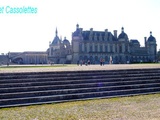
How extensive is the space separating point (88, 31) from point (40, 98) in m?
78.6

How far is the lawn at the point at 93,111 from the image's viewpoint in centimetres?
846

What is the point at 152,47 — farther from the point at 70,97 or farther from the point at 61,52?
the point at 70,97

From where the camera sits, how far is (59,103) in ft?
36.4

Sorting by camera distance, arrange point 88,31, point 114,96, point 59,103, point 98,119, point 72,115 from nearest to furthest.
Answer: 1. point 98,119
2. point 72,115
3. point 59,103
4. point 114,96
5. point 88,31

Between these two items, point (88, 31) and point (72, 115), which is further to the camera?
point (88, 31)

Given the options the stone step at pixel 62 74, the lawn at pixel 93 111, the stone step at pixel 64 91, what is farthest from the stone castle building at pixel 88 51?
the lawn at pixel 93 111

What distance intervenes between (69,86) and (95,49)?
76412 mm

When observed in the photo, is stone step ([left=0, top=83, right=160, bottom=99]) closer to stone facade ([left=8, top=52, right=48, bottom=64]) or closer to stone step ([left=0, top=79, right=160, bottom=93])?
stone step ([left=0, top=79, right=160, bottom=93])

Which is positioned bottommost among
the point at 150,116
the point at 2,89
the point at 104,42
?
the point at 150,116

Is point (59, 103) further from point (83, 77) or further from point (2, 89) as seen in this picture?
point (83, 77)

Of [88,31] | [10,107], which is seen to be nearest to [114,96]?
[10,107]

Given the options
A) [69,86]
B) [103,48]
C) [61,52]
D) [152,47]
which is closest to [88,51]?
[103,48]

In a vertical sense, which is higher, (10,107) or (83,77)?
(83,77)

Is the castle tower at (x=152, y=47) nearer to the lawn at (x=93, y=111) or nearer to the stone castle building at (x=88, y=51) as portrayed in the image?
the stone castle building at (x=88, y=51)
